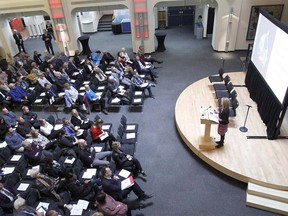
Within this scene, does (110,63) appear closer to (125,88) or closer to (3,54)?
(125,88)

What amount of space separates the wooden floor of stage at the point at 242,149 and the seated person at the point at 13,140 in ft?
15.9

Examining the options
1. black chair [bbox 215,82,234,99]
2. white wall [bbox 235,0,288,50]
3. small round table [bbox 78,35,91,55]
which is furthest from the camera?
small round table [bbox 78,35,91,55]

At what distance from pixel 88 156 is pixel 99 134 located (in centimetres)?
102

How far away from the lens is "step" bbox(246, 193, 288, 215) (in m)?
5.51

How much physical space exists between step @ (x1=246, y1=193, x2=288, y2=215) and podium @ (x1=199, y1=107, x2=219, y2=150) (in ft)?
5.27

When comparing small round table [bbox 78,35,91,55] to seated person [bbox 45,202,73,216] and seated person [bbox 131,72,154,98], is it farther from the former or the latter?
seated person [bbox 45,202,73,216]

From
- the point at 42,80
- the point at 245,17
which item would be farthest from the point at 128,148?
the point at 245,17

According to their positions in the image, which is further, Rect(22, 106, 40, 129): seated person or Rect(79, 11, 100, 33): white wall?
Rect(79, 11, 100, 33): white wall

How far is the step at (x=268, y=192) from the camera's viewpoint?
5.63 m

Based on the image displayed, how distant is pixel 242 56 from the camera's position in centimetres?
1280

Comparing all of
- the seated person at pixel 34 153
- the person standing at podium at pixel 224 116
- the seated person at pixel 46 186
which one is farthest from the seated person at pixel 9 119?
the person standing at podium at pixel 224 116

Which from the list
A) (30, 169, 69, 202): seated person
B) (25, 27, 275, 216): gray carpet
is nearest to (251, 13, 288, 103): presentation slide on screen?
(25, 27, 275, 216): gray carpet

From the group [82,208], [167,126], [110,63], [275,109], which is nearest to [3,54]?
[110,63]

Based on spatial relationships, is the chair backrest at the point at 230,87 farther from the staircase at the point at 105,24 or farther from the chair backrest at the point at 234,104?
the staircase at the point at 105,24
